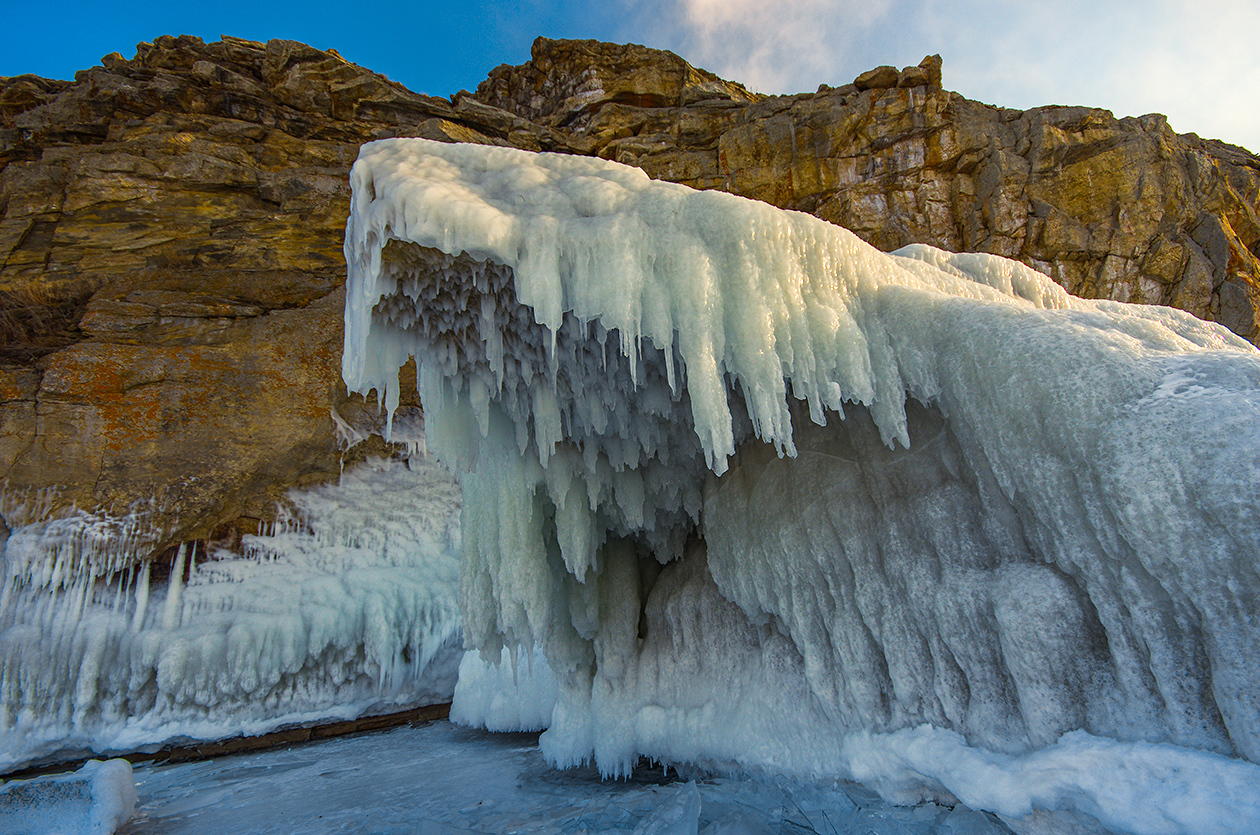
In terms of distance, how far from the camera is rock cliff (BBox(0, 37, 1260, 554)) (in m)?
9.43

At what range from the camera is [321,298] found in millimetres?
11266

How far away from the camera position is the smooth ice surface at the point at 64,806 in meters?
4.67

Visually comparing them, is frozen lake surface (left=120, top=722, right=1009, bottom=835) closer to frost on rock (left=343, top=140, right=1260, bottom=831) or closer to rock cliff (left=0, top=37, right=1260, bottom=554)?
frost on rock (left=343, top=140, right=1260, bottom=831)

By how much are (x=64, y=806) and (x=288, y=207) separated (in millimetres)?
10500

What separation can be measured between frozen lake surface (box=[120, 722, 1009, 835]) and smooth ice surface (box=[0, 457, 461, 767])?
1099 mm

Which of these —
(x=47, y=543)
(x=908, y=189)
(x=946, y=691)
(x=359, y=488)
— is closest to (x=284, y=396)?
(x=359, y=488)

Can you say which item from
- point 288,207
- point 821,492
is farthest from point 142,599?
point 821,492

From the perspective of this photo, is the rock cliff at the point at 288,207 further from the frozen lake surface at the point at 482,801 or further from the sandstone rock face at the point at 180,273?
the frozen lake surface at the point at 482,801

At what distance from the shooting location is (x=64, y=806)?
4.85 m

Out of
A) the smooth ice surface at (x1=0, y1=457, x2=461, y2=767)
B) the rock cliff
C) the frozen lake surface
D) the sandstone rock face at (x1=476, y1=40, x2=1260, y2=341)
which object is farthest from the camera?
the sandstone rock face at (x1=476, y1=40, x2=1260, y2=341)

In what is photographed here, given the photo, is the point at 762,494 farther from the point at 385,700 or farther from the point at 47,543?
the point at 47,543

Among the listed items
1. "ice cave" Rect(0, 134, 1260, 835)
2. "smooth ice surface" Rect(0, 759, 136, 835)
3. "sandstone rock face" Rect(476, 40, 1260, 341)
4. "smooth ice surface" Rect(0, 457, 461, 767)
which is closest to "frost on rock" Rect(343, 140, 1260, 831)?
"ice cave" Rect(0, 134, 1260, 835)

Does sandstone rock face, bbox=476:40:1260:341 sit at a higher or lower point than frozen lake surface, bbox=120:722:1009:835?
higher

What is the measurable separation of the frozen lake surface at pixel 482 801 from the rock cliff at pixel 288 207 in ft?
14.0
